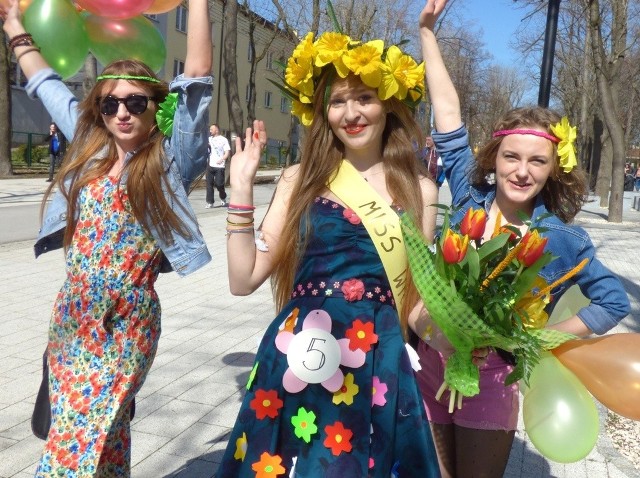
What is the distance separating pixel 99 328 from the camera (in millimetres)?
2488

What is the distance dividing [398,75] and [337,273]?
699 mm

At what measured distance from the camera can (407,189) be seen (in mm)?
2469

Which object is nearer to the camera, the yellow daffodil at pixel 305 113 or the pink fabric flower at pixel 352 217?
the pink fabric flower at pixel 352 217

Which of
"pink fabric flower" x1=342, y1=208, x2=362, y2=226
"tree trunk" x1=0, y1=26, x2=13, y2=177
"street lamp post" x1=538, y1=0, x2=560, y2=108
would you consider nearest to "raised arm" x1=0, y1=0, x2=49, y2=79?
"pink fabric flower" x1=342, y1=208, x2=362, y2=226

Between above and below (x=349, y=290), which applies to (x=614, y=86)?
above

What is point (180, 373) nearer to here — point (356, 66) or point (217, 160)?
point (356, 66)

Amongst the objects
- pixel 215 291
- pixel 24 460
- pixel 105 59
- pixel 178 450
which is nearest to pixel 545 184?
pixel 105 59

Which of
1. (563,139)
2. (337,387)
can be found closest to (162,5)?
(563,139)

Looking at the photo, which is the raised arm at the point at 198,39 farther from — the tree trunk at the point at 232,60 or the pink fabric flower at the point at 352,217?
the tree trunk at the point at 232,60

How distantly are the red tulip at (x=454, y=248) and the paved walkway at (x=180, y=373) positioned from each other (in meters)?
2.11

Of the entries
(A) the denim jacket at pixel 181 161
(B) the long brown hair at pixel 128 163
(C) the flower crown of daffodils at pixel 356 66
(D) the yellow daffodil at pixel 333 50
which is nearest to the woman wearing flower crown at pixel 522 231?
(C) the flower crown of daffodils at pixel 356 66

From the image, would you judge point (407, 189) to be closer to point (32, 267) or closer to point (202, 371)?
point (202, 371)

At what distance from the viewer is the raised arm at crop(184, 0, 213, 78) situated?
7.98 ft

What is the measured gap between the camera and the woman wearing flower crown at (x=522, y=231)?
2.41m
